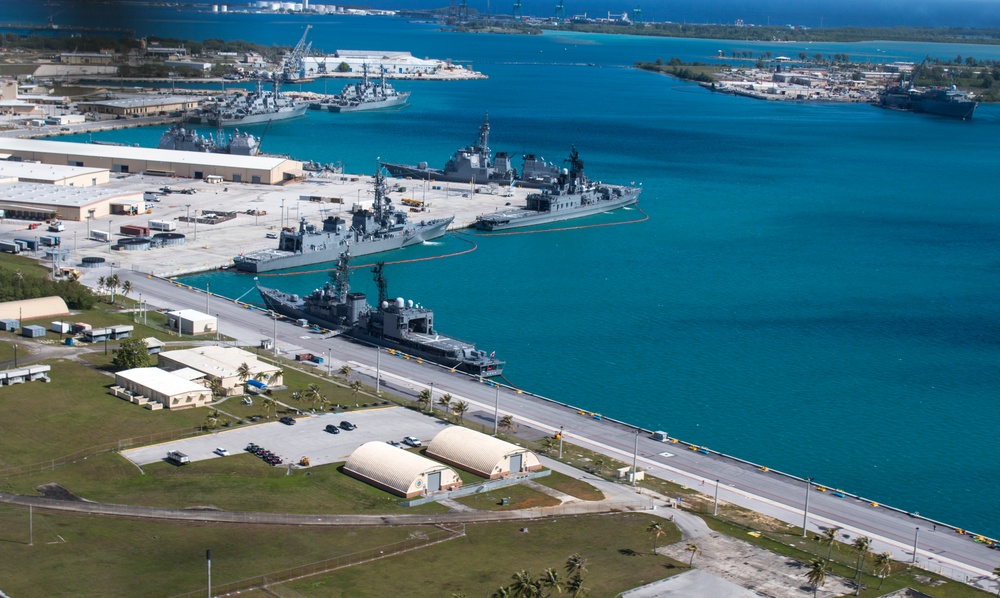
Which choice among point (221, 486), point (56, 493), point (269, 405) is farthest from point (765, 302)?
point (56, 493)

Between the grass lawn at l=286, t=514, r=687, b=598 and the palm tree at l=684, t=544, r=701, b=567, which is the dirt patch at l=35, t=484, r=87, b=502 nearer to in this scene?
the grass lawn at l=286, t=514, r=687, b=598

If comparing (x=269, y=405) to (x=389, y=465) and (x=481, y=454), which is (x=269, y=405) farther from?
(x=481, y=454)

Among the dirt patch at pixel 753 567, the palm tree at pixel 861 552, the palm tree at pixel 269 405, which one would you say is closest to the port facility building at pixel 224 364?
the palm tree at pixel 269 405

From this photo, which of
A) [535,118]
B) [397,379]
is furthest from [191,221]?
[535,118]

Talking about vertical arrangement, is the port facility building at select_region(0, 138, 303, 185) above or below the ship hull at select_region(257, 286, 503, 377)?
above

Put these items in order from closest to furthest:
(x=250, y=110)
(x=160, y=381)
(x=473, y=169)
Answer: (x=160, y=381)
(x=473, y=169)
(x=250, y=110)

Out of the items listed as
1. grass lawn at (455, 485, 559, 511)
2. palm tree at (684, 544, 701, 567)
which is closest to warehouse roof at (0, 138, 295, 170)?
grass lawn at (455, 485, 559, 511)

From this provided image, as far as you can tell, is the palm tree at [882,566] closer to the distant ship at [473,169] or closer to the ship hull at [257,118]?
the distant ship at [473,169]
